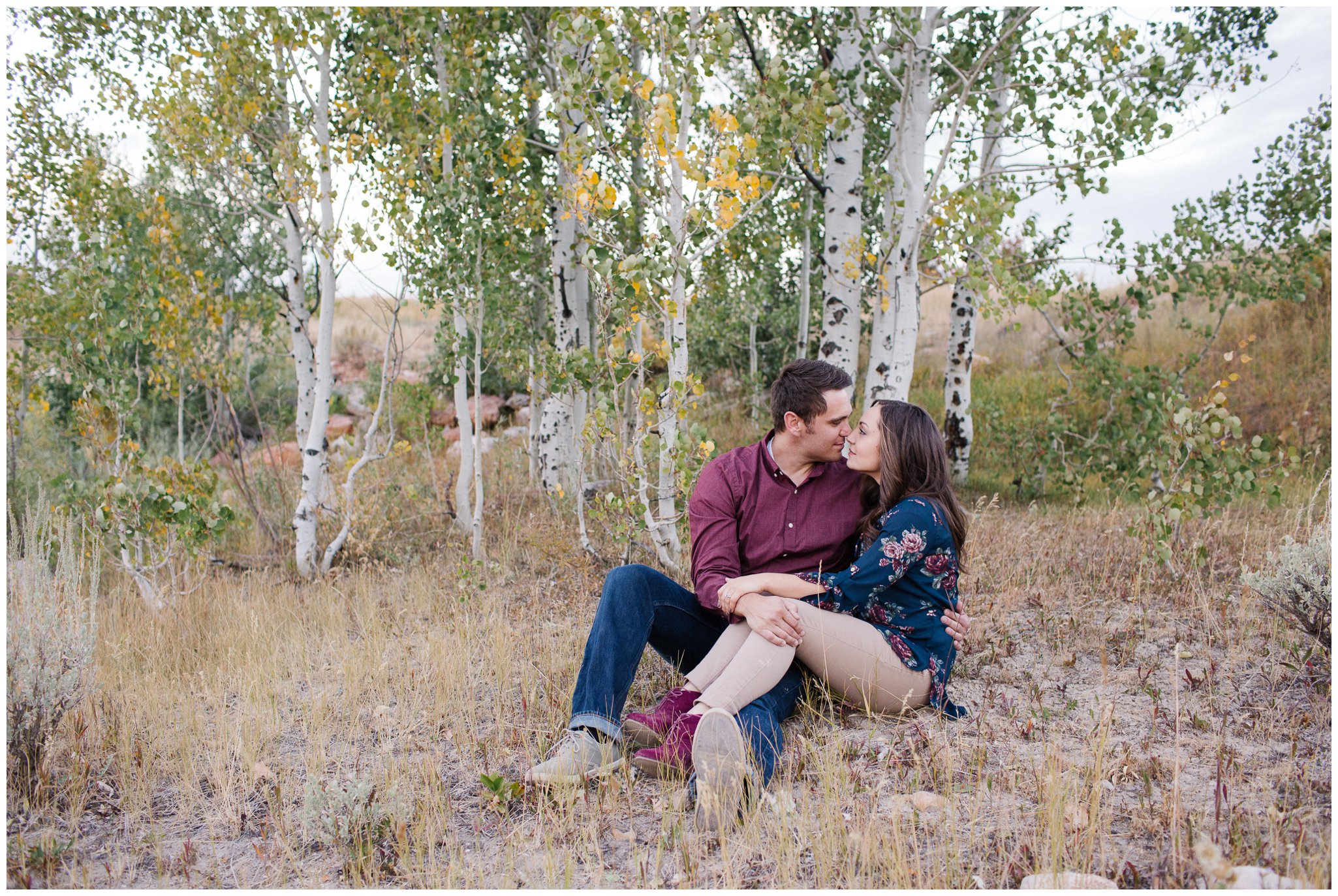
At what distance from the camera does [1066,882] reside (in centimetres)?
208

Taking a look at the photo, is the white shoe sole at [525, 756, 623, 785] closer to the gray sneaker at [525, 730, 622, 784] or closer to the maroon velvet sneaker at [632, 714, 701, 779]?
the gray sneaker at [525, 730, 622, 784]

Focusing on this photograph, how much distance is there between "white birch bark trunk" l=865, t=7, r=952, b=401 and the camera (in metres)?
5.12

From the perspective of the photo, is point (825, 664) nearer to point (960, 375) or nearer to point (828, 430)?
point (828, 430)

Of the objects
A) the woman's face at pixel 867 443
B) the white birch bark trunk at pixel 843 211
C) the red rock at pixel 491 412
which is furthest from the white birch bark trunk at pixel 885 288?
the red rock at pixel 491 412

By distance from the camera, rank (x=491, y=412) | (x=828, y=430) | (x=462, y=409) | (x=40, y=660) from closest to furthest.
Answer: (x=40, y=660), (x=828, y=430), (x=462, y=409), (x=491, y=412)

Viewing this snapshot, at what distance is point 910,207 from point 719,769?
12.8 feet

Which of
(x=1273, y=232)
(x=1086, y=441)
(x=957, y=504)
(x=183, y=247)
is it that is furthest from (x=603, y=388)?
(x=1273, y=232)

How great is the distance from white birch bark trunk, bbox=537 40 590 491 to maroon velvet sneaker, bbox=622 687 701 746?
3416 mm

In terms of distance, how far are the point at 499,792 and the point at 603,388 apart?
2.62m

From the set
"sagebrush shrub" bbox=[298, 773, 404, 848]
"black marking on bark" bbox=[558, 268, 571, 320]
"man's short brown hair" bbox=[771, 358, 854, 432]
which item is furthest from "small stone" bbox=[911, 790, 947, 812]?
"black marking on bark" bbox=[558, 268, 571, 320]

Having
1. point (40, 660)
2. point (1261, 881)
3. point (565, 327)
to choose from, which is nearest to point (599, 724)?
point (1261, 881)

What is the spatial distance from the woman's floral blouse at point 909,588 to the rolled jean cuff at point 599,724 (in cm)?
82

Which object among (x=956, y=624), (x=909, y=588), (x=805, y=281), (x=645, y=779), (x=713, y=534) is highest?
(x=805, y=281)

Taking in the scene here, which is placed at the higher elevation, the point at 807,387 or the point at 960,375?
the point at 960,375
